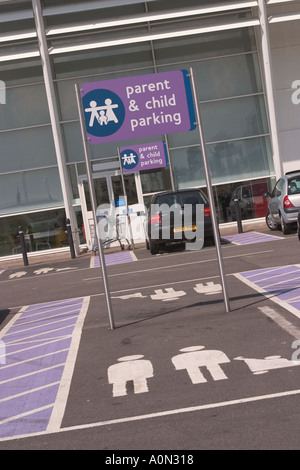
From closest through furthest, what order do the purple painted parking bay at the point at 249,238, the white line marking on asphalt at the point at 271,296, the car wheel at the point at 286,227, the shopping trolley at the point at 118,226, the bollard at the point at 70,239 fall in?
the white line marking on asphalt at the point at 271,296 < the car wheel at the point at 286,227 < the purple painted parking bay at the point at 249,238 < the bollard at the point at 70,239 < the shopping trolley at the point at 118,226

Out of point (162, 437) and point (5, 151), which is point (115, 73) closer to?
point (5, 151)

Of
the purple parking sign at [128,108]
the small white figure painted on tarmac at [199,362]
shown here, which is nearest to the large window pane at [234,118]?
the purple parking sign at [128,108]

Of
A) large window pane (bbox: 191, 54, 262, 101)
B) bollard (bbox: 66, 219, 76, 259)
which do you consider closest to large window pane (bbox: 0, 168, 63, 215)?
bollard (bbox: 66, 219, 76, 259)

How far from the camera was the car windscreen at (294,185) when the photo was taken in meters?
20.2

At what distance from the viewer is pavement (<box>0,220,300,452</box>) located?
18.0ft

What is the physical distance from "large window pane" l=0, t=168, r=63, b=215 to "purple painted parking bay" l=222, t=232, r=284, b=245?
6095 mm

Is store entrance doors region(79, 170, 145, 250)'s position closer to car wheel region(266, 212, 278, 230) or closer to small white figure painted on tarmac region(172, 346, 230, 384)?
car wheel region(266, 212, 278, 230)

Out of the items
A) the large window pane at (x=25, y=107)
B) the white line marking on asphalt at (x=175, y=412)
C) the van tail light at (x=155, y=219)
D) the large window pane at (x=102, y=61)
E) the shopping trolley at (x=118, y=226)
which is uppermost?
the large window pane at (x=102, y=61)

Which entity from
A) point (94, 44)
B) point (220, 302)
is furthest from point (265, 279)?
point (94, 44)

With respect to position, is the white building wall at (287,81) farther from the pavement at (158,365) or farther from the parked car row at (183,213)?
the pavement at (158,365)

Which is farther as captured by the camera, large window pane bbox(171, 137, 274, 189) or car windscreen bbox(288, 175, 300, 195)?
large window pane bbox(171, 137, 274, 189)

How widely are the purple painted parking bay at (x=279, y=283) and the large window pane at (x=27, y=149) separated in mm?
13530

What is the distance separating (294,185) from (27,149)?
390 inches

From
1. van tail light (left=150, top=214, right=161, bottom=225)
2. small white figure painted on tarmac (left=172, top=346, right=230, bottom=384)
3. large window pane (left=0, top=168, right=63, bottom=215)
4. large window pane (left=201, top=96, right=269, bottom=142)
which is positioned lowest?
small white figure painted on tarmac (left=172, top=346, right=230, bottom=384)
